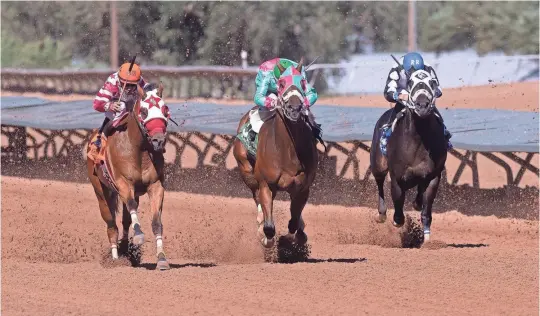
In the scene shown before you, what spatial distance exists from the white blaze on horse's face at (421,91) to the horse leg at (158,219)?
272 centimetres

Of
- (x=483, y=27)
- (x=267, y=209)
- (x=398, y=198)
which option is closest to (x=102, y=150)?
(x=267, y=209)

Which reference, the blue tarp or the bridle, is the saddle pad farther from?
the blue tarp

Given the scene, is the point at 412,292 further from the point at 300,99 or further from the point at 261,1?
the point at 261,1

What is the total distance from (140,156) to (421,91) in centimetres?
290

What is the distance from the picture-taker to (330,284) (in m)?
10.2

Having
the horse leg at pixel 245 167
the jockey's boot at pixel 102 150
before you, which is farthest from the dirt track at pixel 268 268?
the jockey's boot at pixel 102 150

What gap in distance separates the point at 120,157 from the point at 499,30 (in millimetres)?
47870

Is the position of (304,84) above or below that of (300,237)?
above

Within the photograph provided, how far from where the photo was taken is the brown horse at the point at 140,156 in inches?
442

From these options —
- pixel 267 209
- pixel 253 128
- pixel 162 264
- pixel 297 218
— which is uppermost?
pixel 253 128

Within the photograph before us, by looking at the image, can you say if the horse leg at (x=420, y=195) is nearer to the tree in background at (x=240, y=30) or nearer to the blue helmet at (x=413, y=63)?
the blue helmet at (x=413, y=63)

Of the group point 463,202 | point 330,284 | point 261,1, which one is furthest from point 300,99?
point 261,1

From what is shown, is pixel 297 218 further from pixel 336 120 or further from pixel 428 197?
pixel 336 120

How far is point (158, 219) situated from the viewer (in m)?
11.4
